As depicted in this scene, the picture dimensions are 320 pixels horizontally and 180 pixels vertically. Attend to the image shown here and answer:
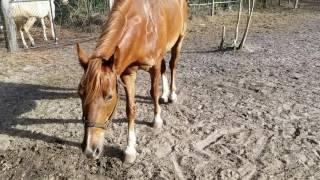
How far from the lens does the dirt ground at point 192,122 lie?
11.3ft

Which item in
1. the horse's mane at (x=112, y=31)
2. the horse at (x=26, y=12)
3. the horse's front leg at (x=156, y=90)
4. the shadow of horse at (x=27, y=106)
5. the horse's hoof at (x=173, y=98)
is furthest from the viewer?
the horse at (x=26, y=12)

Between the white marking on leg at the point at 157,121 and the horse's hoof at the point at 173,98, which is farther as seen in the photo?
the horse's hoof at the point at 173,98

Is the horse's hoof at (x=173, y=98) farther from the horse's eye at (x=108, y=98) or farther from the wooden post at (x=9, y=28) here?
the wooden post at (x=9, y=28)

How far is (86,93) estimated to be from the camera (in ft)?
8.61

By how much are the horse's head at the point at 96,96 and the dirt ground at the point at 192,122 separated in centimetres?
70

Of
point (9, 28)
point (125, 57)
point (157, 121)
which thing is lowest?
point (157, 121)

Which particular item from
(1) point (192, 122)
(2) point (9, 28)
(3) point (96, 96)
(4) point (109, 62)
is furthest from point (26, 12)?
(3) point (96, 96)

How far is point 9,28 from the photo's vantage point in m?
7.43

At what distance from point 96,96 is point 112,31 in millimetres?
707

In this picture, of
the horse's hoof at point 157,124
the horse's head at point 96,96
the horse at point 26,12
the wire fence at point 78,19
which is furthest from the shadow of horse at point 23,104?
the wire fence at point 78,19

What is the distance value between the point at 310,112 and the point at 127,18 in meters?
2.55

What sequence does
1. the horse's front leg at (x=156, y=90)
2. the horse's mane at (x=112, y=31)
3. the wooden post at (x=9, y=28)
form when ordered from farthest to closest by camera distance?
the wooden post at (x=9, y=28) → the horse's front leg at (x=156, y=90) → the horse's mane at (x=112, y=31)

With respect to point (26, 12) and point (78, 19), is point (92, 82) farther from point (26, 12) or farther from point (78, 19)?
point (78, 19)

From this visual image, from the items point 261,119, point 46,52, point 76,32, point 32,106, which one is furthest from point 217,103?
point 76,32
